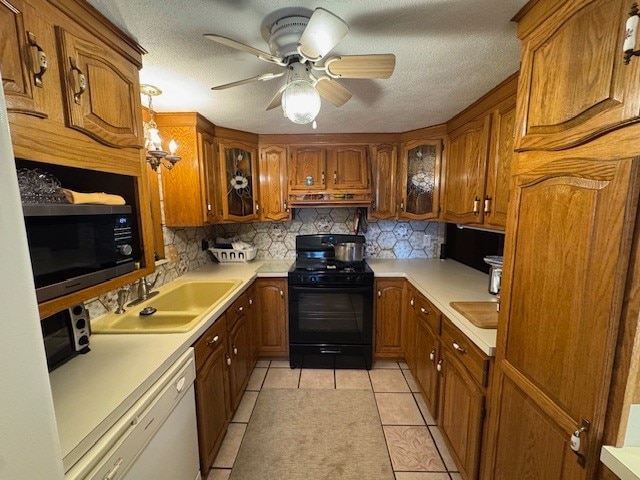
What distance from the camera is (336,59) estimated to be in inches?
42.0

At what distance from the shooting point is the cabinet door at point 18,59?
70cm

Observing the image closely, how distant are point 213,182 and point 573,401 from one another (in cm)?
250

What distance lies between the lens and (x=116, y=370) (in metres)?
1.01

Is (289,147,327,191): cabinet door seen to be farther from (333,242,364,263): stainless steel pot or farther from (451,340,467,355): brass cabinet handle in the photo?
(451,340,467,355): brass cabinet handle

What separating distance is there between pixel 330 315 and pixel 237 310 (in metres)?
0.89

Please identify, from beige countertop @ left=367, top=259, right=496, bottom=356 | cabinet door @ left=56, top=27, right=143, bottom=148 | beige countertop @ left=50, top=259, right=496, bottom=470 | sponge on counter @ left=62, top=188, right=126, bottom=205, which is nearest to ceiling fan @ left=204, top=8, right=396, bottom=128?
cabinet door @ left=56, top=27, right=143, bottom=148

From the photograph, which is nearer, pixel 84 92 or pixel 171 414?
pixel 84 92

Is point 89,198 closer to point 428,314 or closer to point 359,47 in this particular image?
point 359,47

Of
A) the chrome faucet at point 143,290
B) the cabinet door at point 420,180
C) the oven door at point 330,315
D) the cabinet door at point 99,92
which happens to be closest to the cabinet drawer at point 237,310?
the oven door at point 330,315

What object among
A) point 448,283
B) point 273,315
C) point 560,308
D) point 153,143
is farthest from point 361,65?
point 273,315

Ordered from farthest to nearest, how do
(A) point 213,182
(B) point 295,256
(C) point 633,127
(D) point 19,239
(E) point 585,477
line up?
(B) point 295,256, (A) point 213,182, (E) point 585,477, (C) point 633,127, (D) point 19,239

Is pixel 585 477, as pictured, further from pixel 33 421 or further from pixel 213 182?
pixel 213 182

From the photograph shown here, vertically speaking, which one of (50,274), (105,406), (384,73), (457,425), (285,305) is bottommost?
(457,425)

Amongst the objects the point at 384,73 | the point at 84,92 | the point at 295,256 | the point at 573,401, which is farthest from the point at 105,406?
the point at 295,256
